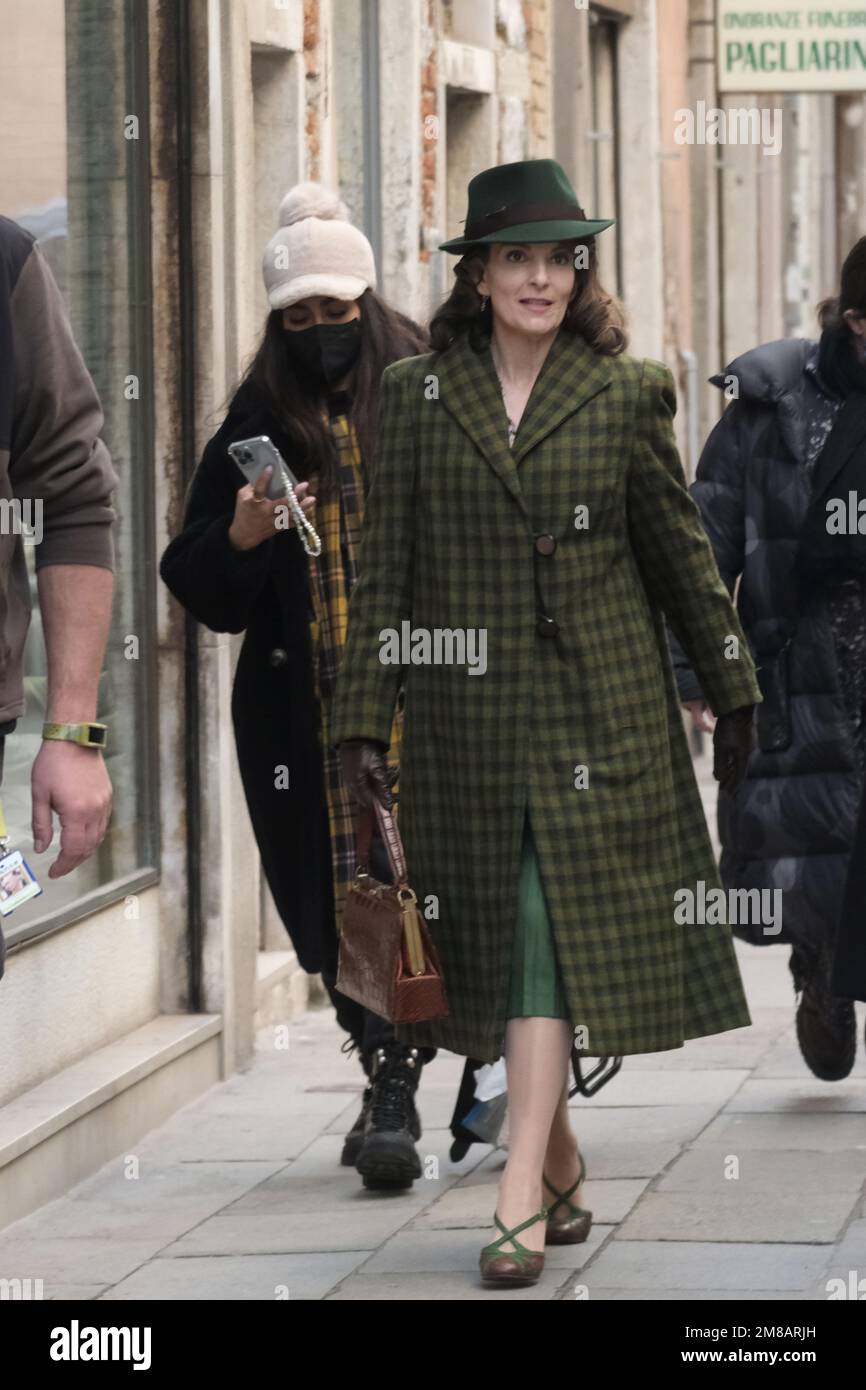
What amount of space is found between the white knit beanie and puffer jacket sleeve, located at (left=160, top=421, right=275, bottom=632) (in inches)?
12.6

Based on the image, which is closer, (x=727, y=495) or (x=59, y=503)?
(x=59, y=503)

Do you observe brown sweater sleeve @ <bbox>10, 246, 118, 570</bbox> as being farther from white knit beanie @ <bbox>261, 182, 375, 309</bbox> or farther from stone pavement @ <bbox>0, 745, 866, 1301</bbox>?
white knit beanie @ <bbox>261, 182, 375, 309</bbox>

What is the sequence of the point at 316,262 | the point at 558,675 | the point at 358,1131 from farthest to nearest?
the point at 358,1131
the point at 316,262
the point at 558,675

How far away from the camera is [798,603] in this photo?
694 centimetres

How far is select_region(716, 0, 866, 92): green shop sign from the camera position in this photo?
13.6m

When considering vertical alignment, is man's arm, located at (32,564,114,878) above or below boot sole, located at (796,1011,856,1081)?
above

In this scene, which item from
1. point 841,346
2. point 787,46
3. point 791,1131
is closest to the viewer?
point 791,1131

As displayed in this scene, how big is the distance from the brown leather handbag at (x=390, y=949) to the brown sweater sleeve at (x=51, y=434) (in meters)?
1.38

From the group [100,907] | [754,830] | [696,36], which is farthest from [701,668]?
[696,36]

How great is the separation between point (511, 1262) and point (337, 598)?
167 centimetres

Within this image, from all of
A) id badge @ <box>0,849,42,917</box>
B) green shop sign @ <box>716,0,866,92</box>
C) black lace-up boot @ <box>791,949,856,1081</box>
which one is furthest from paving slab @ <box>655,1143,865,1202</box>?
green shop sign @ <box>716,0,866,92</box>

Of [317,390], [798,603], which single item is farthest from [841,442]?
[317,390]

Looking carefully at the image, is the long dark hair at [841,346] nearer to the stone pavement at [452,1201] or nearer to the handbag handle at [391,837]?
the stone pavement at [452,1201]

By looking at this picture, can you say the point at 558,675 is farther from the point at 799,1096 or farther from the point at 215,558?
the point at 799,1096
